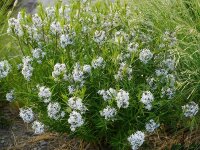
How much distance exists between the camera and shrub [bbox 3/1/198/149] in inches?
114

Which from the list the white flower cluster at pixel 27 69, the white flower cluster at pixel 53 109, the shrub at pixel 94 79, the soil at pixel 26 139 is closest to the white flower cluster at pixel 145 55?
the shrub at pixel 94 79

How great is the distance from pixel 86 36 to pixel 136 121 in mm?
691

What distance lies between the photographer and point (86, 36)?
3270 millimetres

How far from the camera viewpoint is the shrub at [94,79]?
2889mm

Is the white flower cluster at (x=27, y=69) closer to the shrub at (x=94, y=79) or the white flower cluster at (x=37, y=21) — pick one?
the shrub at (x=94, y=79)

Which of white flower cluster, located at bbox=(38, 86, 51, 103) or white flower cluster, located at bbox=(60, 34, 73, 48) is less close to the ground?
white flower cluster, located at bbox=(60, 34, 73, 48)

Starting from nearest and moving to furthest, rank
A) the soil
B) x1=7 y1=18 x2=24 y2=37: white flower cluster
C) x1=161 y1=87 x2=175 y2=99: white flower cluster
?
x1=161 y1=87 x2=175 y2=99: white flower cluster, x1=7 y1=18 x2=24 y2=37: white flower cluster, the soil

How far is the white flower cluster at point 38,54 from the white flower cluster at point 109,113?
0.58 m

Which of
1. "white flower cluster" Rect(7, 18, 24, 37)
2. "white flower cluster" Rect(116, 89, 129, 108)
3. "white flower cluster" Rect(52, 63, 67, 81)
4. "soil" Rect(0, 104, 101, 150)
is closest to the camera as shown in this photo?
"white flower cluster" Rect(116, 89, 129, 108)

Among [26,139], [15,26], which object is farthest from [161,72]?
[26,139]

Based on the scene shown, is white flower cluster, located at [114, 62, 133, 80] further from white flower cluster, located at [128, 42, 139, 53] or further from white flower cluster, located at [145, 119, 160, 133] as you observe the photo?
white flower cluster, located at [145, 119, 160, 133]

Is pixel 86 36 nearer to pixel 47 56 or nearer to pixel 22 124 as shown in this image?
pixel 47 56

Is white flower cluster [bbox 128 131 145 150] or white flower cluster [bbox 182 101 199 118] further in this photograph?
white flower cluster [bbox 182 101 199 118]

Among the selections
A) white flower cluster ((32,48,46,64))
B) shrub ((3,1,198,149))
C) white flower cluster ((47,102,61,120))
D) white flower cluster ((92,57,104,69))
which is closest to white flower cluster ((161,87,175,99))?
shrub ((3,1,198,149))
